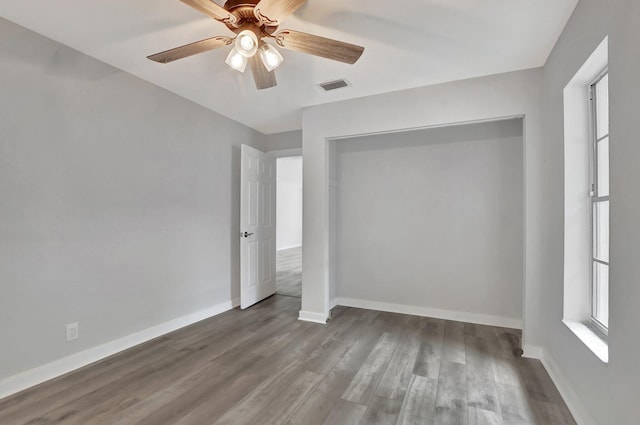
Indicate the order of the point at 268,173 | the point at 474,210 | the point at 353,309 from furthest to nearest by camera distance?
the point at 268,173 → the point at 353,309 → the point at 474,210

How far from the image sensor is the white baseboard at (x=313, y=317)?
3.49 m

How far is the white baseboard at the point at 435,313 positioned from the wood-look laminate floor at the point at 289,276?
101 cm

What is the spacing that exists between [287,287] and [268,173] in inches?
79.4

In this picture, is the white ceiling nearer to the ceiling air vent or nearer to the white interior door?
the ceiling air vent

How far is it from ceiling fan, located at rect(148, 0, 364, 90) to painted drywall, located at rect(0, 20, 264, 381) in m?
1.07

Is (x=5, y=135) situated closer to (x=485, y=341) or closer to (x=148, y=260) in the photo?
(x=148, y=260)

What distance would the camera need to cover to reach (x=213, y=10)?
1.60 metres

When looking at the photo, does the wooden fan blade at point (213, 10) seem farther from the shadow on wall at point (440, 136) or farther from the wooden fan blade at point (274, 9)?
the shadow on wall at point (440, 136)

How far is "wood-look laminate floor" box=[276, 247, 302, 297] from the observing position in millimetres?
4904

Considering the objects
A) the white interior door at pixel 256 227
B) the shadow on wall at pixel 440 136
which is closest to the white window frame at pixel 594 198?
the shadow on wall at pixel 440 136

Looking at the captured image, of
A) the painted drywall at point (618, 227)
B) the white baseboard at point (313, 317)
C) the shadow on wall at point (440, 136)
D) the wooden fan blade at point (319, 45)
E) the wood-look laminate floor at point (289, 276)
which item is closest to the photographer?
the painted drywall at point (618, 227)

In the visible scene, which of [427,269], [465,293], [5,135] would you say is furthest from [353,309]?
[5,135]

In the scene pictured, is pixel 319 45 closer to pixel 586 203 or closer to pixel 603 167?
pixel 603 167

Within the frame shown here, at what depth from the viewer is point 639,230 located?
1.22 m
